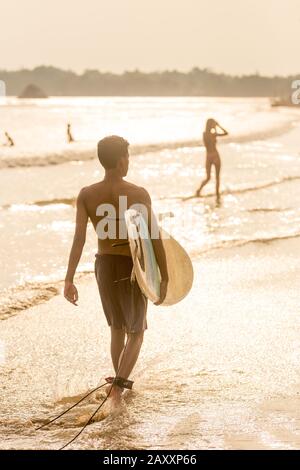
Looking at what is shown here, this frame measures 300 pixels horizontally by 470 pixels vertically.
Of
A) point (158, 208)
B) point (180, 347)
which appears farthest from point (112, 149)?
point (158, 208)

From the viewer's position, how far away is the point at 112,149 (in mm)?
4477

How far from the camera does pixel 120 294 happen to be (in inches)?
183

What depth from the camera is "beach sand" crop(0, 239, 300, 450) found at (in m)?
4.17

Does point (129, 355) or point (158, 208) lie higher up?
point (129, 355)

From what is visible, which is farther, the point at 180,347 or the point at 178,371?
the point at 180,347

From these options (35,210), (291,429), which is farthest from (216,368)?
(35,210)

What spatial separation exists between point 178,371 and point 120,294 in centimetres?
100

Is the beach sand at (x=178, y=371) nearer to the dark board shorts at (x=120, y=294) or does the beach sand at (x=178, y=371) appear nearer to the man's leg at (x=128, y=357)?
the man's leg at (x=128, y=357)

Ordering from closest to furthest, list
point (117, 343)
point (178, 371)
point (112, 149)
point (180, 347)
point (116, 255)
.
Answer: point (112, 149) < point (116, 255) < point (117, 343) < point (178, 371) < point (180, 347)

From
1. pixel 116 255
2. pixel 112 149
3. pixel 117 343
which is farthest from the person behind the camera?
pixel 117 343

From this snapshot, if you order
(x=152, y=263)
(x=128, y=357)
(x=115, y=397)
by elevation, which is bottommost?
(x=115, y=397)

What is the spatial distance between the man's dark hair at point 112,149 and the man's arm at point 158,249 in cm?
25

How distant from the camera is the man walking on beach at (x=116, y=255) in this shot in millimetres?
4520

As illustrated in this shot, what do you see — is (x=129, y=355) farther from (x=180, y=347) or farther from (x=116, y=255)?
(x=180, y=347)
